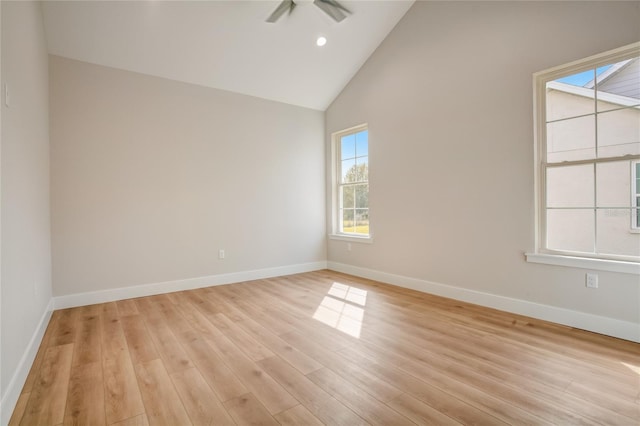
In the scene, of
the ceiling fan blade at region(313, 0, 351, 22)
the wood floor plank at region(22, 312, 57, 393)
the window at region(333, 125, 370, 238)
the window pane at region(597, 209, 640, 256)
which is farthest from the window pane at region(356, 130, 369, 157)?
the wood floor plank at region(22, 312, 57, 393)

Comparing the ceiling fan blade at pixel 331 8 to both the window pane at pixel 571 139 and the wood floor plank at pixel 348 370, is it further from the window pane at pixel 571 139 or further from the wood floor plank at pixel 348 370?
the wood floor plank at pixel 348 370

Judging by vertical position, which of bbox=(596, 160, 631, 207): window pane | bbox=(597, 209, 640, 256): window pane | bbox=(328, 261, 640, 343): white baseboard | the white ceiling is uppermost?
the white ceiling

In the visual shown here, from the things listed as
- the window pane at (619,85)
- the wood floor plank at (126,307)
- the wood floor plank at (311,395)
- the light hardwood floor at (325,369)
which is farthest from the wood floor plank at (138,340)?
the window pane at (619,85)

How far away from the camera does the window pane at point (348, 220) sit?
507 centimetres

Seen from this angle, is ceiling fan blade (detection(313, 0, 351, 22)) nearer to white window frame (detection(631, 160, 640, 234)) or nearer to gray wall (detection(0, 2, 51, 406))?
gray wall (detection(0, 2, 51, 406))

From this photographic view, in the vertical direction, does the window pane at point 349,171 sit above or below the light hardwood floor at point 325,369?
above

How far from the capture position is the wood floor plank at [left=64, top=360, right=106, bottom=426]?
5.16 feet

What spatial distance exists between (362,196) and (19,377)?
4090 mm

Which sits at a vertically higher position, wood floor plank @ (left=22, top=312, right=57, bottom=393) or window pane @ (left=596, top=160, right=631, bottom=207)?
window pane @ (left=596, top=160, right=631, bottom=207)

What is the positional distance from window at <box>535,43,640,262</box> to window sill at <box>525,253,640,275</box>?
0.26 feet

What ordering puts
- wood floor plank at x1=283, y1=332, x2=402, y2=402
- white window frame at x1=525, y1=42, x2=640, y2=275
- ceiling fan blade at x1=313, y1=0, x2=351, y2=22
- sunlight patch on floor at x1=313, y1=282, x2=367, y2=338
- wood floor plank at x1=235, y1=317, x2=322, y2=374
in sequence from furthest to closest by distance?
ceiling fan blade at x1=313, y1=0, x2=351, y2=22
sunlight patch on floor at x1=313, y1=282, x2=367, y2=338
white window frame at x1=525, y1=42, x2=640, y2=275
wood floor plank at x1=235, y1=317, x2=322, y2=374
wood floor plank at x1=283, y1=332, x2=402, y2=402

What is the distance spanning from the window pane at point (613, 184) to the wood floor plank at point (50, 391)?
399 centimetres

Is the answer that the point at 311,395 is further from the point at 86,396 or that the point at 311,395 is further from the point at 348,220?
the point at 348,220

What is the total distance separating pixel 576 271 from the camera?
→ 105 inches
